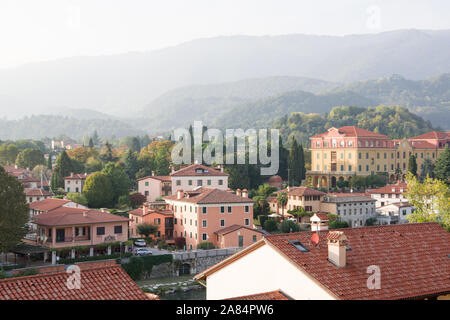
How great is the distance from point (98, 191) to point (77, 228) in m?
19.9

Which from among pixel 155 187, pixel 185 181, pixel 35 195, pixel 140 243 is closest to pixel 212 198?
pixel 140 243

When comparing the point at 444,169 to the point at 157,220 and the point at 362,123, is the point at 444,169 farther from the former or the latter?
the point at 362,123

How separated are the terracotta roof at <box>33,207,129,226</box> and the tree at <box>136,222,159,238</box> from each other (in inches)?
193

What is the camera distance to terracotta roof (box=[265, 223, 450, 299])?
13.9 meters

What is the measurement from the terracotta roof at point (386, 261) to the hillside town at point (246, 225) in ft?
0.15

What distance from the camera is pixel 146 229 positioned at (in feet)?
153

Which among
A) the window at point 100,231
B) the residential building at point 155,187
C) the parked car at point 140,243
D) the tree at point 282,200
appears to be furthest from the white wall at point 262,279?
the residential building at point 155,187

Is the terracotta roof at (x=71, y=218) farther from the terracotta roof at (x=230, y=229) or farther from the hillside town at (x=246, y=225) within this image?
Result: the terracotta roof at (x=230, y=229)

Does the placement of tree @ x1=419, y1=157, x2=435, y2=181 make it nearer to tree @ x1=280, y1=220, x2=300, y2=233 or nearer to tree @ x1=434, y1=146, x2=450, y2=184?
tree @ x1=434, y1=146, x2=450, y2=184

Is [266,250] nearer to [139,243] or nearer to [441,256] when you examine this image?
[441,256]

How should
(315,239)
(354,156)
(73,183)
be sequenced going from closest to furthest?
(315,239) → (73,183) → (354,156)
